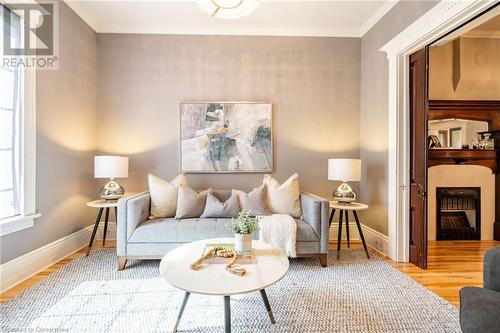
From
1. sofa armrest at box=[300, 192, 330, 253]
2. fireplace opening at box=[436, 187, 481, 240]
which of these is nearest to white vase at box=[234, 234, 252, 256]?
sofa armrest at box=[300, 192, 330, 253]

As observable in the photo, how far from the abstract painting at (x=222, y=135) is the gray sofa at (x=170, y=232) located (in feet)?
3.46

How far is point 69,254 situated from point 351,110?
4191mm

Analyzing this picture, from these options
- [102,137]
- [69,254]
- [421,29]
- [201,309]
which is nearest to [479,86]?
[421,29]

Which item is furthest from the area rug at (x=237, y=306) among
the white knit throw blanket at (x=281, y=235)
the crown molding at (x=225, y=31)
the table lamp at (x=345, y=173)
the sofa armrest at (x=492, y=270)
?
the crown molding at (x=225, y=31)

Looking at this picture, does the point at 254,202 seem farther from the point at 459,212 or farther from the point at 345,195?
the point at 459,212

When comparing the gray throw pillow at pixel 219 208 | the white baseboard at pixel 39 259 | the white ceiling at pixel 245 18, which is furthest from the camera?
the white ceiling at pixel 245 18

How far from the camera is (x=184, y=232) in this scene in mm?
2803

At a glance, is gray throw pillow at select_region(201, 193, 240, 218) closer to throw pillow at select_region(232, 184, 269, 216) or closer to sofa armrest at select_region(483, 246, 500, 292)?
throw pillow at select_region(232, 184, 269, 216)

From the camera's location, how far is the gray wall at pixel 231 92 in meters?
3.79

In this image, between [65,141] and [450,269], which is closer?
[450,269]

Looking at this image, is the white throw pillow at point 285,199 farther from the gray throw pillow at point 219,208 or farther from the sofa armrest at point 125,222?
the sofa armrest at point 125,222

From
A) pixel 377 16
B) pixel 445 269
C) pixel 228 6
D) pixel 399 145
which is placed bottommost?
pixel 445 269

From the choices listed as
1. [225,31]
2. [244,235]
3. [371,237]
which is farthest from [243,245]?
[225,31]

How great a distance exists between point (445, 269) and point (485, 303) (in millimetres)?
1874
